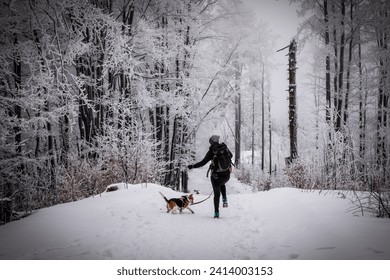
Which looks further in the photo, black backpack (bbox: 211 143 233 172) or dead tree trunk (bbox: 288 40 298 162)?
dead tree trunk (bbox: 288 40 298 162)

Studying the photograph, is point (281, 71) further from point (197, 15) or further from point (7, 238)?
point (7, 238)

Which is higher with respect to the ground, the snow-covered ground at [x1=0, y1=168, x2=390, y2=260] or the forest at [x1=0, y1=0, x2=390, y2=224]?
the forest at [x1=0, y1=0, x2=390, y2=224]

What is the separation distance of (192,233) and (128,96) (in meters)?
6.05

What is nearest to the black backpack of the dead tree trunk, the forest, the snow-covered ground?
the snow-covered ground

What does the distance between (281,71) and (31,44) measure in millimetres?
20027

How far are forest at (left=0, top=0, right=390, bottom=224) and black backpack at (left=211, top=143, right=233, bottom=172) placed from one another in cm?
245

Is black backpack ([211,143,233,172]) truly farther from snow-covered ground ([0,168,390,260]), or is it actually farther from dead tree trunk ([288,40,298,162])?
dead tree trunk ([288,40,298,162])

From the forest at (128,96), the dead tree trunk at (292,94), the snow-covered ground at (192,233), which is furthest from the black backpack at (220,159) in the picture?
the dead tree trunk at (292,94)

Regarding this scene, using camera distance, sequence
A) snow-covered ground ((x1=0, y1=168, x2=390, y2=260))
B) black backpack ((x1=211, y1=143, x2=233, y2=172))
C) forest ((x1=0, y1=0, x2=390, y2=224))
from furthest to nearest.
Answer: forest ((x1=0, y1=0, x2=390, y2=224)) < black backpack ((x1=211, y1=143, x2=233, y2=172)) < snow-covered ground ((x1=0, y1=168, x2=390, y2=260))

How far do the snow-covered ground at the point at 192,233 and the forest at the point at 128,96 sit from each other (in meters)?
1.05

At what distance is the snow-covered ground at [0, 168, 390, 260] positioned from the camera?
2.43 m

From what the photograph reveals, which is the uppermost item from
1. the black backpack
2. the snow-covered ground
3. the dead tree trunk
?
the dead tree trunk

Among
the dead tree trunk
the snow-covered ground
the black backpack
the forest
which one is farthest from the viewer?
the dead tree trunk

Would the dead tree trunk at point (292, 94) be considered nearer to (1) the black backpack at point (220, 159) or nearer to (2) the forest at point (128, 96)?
(2) the forest at point (128, 96)
